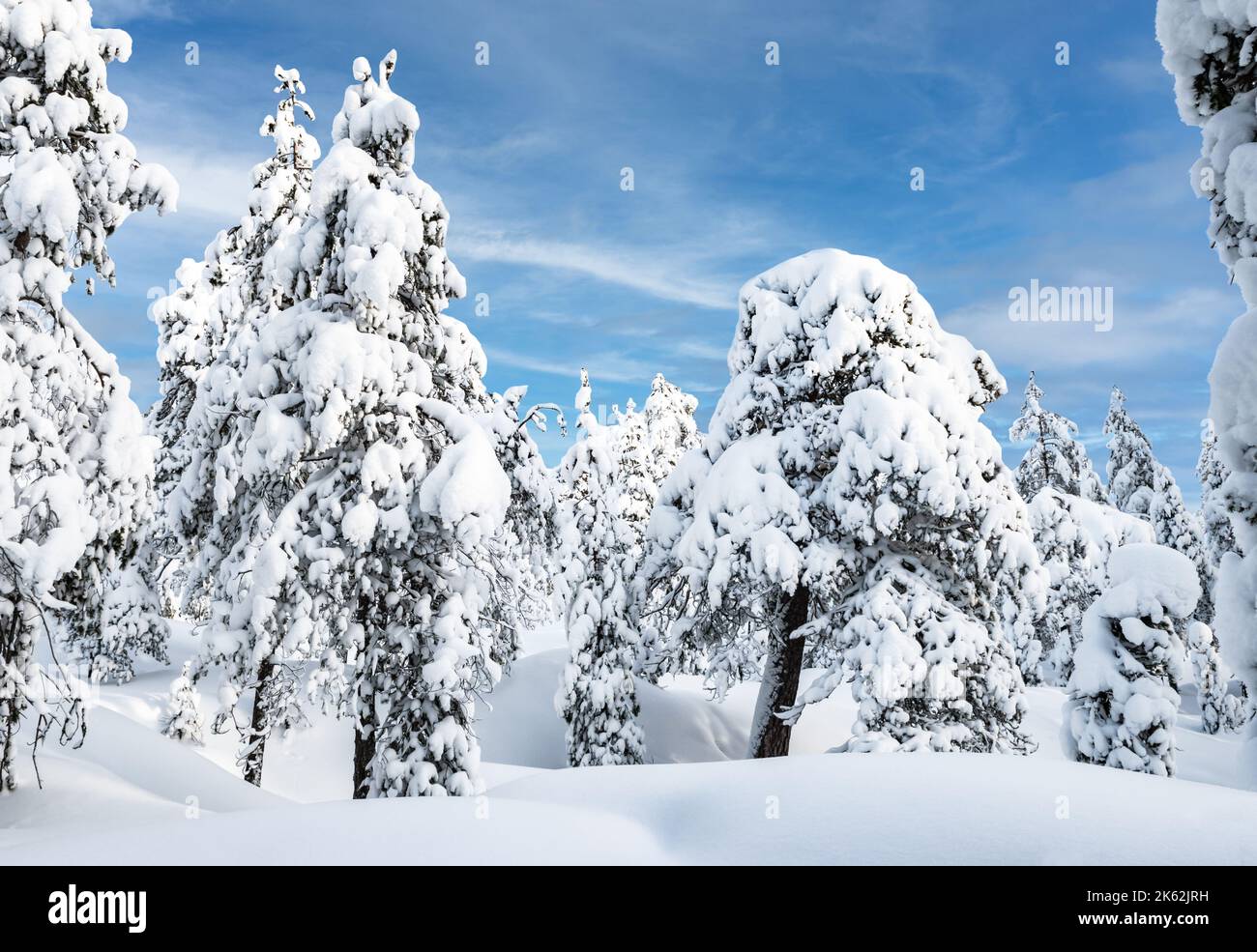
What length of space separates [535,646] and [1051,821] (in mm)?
45005

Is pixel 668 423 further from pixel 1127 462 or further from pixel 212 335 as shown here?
pixel 212 335

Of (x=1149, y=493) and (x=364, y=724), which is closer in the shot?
(x=364, y=724)

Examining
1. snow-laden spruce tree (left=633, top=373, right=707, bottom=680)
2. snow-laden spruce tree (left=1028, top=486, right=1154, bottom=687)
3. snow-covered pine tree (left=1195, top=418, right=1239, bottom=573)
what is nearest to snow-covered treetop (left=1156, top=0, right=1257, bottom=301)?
snow-laden spruce tree (left=1028, top=486, right=1154, bottom=687)

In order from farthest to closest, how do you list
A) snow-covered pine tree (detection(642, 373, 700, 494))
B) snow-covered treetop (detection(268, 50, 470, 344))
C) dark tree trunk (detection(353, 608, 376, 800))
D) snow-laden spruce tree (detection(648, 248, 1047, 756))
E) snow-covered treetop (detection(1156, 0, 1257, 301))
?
snow-covered pine tree (detection(642, 373, 700, 494)) → snow-laden spruce tree (detection(648, 248, 1047, 756)) → dark tree trunk (detection(353, 608, 376, 800)) → snow-covered treetop (detection(268, 50, 470, 344)) → snow-covered treetop (detection(1156, 0, 1257, 301))

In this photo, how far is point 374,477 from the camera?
9984 mm

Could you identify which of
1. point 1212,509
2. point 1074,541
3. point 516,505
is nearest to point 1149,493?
point 1212,509

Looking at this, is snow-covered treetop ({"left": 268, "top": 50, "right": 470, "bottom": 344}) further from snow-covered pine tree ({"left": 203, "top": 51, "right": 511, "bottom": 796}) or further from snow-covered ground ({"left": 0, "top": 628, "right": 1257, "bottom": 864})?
snow-covered ground ({"left": 0, "top": 628, "right": 1257, "bottom": 864})

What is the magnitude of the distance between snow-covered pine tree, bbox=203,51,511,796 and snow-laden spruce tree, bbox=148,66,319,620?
5.89 ft

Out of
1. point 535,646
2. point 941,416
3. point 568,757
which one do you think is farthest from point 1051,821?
point 535,646

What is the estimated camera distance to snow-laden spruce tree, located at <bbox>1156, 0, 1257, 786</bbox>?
5934 millimetres

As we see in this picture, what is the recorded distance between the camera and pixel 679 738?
68.2 feet

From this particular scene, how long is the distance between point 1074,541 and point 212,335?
883 inches

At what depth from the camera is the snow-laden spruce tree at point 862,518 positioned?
11992mm
